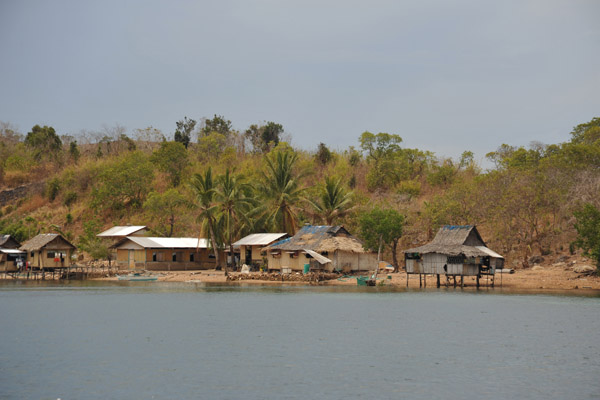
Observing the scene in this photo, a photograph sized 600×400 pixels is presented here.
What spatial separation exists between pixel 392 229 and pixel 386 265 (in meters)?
5.24

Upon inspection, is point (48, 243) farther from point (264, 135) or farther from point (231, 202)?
point (264, 135)

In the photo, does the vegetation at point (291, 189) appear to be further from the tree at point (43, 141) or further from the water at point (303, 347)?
the water at point (303, 347)

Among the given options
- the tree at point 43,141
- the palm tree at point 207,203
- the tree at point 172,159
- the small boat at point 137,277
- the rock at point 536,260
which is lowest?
the small boat at point 137,277

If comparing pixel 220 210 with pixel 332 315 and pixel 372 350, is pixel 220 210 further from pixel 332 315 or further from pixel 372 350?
pixel 372 350

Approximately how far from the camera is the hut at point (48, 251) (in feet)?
176

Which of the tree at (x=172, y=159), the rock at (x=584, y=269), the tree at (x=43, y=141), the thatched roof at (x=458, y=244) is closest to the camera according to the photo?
the thatched roof at (x=458, y=244)

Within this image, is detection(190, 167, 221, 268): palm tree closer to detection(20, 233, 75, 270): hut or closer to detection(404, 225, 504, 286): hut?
detection(20, 233, 75, 270): hut

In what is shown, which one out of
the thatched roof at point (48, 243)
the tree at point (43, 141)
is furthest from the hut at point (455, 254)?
the tree at point (43, 141)

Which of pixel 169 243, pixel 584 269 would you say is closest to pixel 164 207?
pixel 169 243

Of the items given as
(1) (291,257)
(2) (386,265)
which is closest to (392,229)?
(2) (386,265)

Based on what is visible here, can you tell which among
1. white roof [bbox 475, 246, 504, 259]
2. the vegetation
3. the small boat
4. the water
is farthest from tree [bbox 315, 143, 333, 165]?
the water

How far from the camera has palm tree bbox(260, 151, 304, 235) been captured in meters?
56.1

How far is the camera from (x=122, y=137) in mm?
92000

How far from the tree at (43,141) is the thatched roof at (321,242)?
55236 mm
